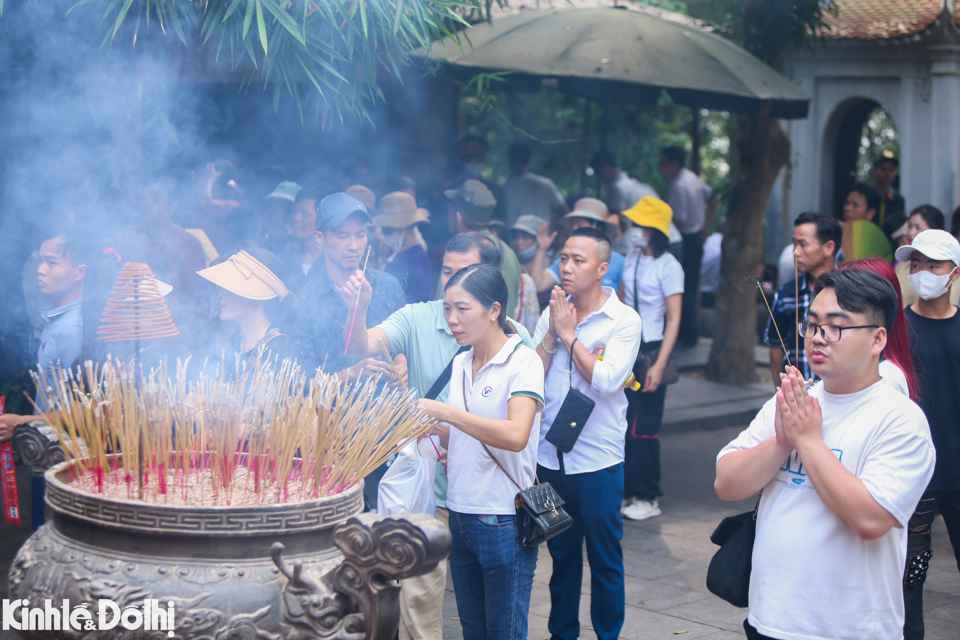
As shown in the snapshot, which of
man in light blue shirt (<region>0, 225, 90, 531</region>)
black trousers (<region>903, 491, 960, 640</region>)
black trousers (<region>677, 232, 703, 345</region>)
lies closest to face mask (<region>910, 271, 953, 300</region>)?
black trousers (<region>903, 491, 960, 640</region>)

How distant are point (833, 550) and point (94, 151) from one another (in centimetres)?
Result: 377

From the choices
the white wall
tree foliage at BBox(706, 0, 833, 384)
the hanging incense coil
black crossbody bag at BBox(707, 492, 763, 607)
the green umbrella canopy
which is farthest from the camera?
the white wall

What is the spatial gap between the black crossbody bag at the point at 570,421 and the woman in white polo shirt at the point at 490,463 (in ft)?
1.61

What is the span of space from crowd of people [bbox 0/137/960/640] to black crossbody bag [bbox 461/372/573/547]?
0.02 m

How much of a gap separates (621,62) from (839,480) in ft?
14.9

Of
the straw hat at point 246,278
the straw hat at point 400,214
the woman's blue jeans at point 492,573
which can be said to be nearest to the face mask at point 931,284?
the woman's blue jeans at point 492,573

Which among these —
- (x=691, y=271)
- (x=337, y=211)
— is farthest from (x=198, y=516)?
(x=691, y=271)

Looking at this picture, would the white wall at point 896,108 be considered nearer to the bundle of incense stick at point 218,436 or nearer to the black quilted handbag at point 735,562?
the black quilted handbag at point 735,562

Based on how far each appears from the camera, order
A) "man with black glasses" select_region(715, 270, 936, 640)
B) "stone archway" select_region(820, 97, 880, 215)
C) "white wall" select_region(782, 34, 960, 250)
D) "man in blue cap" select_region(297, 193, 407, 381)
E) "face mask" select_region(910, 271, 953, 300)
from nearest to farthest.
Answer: "man with black glasses" select_region(715, 270, 936, 640)
"man in blue cap" select_region(297, 193, 407, 381)
"face mask" select_region(910, 271, 953, 300)
"white wall" select_region(782, 34, 960, 250)
"stone archway" select_region(820, 97, 880, 215)

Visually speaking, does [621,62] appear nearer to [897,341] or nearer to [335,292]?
[335,292]

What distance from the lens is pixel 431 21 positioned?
4.16 m

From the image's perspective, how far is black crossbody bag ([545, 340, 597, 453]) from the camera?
3.24 meters

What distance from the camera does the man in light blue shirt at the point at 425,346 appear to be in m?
2.84

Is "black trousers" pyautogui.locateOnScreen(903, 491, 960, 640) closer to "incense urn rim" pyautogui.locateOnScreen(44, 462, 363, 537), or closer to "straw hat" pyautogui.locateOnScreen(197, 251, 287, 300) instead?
"incense urn rim" pyautogui.locateOnScreen(44, 462, 363, 537)
